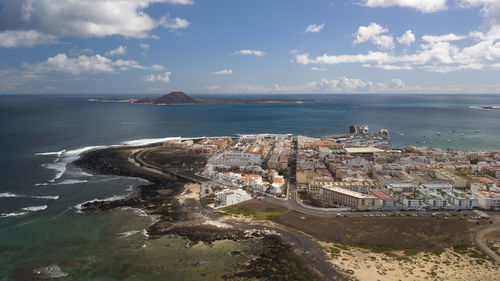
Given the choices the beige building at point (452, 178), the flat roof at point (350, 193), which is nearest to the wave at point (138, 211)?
the flat roof at point (350, 193)

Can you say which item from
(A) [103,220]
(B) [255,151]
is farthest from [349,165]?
(A) [103,220]

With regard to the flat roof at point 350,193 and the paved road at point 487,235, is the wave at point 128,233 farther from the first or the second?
the paved road at point 487,235

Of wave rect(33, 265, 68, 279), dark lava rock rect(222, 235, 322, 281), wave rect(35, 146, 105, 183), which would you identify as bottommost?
wave rect(33, 265, 68, 279)

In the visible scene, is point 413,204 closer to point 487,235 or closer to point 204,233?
point 487,235

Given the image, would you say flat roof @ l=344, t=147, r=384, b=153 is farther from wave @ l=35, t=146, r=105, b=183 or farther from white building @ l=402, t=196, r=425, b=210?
wave @ l=35, t=146, r=105, b=183

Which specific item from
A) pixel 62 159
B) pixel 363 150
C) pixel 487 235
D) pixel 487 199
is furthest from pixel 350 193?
pixel 62 159

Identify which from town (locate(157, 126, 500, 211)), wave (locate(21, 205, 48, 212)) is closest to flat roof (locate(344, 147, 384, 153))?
town (locate(157, 126, 500, 211))

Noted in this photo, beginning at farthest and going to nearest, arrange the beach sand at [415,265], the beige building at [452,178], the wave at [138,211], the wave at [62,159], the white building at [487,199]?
the wave at [62,159], the beige building at [452,178], the white building at [487,199], the wave at [138,211], the beach sand at [415,265]
